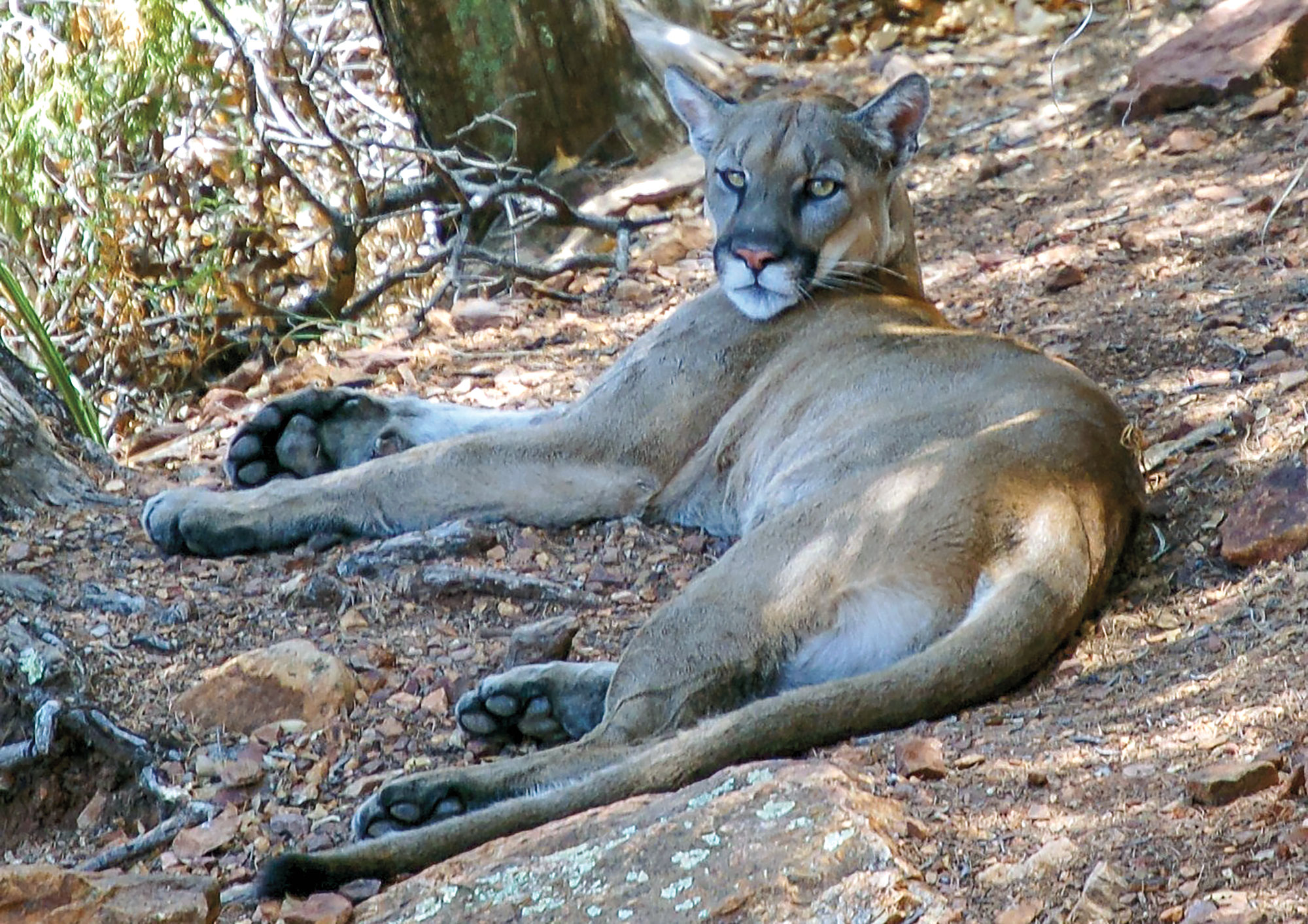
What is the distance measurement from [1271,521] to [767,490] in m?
1.16

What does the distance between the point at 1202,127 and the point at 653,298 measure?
2.35 meters

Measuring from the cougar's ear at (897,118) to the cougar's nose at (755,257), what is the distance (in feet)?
1.92

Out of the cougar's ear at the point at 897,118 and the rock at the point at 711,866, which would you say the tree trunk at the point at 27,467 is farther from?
the cougar's ear at the point at 897,118

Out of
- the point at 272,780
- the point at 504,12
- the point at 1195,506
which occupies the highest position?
the point at 504,12

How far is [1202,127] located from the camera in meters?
6.50

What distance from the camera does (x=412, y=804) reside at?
9.06ft

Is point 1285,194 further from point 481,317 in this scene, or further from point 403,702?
point 481,317

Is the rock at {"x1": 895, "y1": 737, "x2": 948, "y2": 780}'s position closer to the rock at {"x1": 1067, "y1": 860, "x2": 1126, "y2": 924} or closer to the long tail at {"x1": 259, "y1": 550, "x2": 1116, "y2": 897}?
the long tail at {"x1": 259, "y1": 550, "x2": 1116, "y2": 897}

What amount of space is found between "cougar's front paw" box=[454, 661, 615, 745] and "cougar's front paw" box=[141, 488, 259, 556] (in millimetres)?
1261

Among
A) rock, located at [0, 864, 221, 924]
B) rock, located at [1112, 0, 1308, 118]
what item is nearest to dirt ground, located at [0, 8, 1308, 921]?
rock, located at [1112, 0, 1308, 118]

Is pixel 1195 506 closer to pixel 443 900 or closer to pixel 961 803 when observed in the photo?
pixel 961 803

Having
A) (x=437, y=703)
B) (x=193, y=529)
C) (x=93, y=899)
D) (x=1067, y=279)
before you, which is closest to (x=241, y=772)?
(x=437, y=703)

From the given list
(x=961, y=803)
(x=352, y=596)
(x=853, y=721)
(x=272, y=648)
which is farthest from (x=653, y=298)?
(x=961, y=803)

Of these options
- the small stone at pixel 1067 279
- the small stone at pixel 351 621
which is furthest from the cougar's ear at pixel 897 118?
the small stone at pixel 351 621
